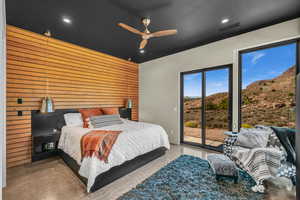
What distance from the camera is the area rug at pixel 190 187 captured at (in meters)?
1.98

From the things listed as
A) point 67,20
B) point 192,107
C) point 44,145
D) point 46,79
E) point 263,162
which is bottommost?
point 44,145

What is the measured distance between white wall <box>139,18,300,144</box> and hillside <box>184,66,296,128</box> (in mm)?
283

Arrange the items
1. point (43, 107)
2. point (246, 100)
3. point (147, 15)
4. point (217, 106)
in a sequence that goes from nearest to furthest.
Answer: point (147, 15) → point (43, 107) → point (246, 100) → point (217, 106)

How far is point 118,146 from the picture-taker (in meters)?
2.39

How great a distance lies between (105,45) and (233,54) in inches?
134

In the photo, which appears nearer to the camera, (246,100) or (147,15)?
(147,15)

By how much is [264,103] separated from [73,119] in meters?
4.68

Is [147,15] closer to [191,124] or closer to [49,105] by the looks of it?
[49,105]

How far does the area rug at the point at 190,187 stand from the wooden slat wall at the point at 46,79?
9.08 feet

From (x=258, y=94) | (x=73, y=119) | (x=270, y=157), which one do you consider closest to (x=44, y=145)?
(x=73, y=119)

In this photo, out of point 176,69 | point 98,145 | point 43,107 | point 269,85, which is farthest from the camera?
point 176,69

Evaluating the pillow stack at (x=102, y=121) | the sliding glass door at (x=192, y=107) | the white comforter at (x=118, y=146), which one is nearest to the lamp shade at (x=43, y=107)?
the white comforter at (x=118, y=146)

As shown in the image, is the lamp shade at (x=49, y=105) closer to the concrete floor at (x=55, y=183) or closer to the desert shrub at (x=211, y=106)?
the concrete floor at (x=55, y=183)

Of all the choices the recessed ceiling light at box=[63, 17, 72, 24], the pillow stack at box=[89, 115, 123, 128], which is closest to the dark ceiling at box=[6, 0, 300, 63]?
the recessed ceiling light at box=[63, 17, 72, 24]
